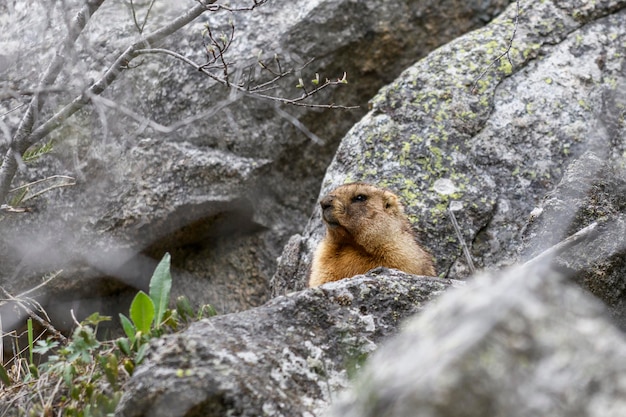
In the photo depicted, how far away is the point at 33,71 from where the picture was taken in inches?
337

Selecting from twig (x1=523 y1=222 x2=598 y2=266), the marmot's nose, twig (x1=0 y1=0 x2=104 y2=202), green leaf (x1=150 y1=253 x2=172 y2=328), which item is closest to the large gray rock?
the marmot's nose

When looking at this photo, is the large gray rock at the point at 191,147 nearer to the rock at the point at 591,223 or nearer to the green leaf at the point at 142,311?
the green leaf at the point at 142,311

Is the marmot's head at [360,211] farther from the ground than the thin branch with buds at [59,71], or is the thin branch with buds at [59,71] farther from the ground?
the thin branch with buds at [59,71]

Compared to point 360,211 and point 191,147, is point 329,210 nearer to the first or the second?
point 360,211

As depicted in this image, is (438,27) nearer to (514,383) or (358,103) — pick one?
(358,103)

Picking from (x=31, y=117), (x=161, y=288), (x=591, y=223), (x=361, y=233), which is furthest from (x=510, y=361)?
(x=361, y=233)

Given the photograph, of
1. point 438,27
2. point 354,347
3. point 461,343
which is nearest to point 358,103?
point 438,27

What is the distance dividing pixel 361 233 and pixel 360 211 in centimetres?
20

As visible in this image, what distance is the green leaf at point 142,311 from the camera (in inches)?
209

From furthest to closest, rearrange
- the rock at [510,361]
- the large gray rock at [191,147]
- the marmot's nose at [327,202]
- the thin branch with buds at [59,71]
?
1. the large gray rock at [191,147]
2. the marmot's nose at [327,202]
3. the thin branch with buds at [59,71]
4. the rock at [510,361]

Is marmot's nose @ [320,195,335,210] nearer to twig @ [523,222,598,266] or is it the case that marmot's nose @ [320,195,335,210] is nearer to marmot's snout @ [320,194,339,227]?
marmot's snout @ [320,194,339,227]

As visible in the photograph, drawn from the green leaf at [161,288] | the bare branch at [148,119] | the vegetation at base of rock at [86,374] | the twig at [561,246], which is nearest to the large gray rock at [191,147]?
the bare branch at [148,119]

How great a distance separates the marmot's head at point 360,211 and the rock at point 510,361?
4958mm

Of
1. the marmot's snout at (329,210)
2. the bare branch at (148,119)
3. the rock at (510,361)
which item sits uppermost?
the bare branch at (148,119)
